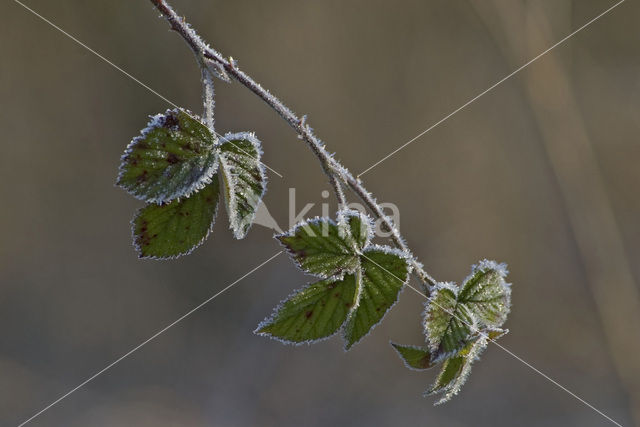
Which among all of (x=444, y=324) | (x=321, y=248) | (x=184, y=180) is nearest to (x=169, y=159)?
(x=184, y=180)

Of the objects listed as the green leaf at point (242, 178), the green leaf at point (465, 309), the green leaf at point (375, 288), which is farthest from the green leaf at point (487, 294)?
the green leaf at point (242, 178)

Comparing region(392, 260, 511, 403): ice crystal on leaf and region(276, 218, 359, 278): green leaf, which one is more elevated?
region(276, 218, 359, 278): green leaf

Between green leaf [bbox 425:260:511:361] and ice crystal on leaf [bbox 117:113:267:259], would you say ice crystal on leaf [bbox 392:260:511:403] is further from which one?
ice crystal on leaf [bbox 117:113:267:259]

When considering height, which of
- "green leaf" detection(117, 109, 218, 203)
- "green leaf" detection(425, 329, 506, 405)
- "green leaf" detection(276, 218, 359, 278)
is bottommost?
"green leaf" detection(425, 329, 506, 405)

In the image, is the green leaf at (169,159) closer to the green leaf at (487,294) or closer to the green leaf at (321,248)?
the green leaf at (321,248)

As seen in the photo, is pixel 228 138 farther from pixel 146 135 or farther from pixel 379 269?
pixel 379 269

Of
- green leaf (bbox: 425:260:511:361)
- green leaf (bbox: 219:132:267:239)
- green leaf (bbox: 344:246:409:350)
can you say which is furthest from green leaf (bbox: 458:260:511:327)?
green leaf (bbox: 219:132:267:239)

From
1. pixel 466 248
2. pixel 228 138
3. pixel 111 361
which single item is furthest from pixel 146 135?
pixel 111 361
